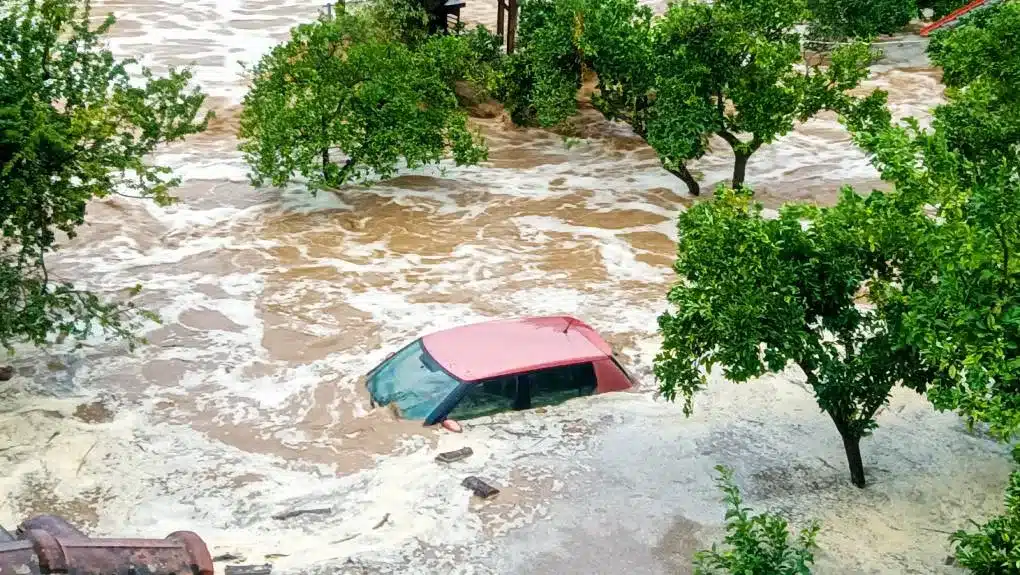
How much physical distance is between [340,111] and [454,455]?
1081cm

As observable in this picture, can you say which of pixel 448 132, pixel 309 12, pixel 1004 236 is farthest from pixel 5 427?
pixel 309 12

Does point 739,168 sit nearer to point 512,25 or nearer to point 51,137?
point 512,25

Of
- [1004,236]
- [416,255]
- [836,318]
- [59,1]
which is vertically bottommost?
[416,255]

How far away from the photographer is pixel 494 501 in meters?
9.71

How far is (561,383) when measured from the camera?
10992 millimetres

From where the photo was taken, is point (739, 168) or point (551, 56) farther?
point (551, 56)

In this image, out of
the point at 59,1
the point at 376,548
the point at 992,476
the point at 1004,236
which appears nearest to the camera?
the point at 1004,236

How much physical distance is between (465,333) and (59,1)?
250 inches

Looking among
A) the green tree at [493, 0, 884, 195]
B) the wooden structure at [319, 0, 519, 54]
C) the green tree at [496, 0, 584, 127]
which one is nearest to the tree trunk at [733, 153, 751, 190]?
the green tree at [493, 0, 884, 195]

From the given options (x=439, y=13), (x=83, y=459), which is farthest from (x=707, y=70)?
(x=83, y=459)

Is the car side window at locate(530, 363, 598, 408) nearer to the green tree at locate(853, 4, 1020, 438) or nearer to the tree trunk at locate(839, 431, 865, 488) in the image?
the tree trunk at locate(839, 431, 865, 488)

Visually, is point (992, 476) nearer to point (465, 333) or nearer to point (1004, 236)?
point (1004, 236)

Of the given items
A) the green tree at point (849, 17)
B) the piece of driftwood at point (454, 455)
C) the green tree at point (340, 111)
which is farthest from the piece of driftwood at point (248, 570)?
the green tree at point (849, 17)

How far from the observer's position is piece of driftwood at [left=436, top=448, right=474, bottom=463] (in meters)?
10.2
